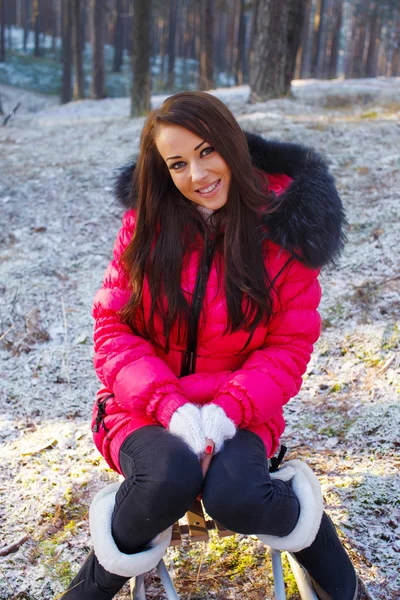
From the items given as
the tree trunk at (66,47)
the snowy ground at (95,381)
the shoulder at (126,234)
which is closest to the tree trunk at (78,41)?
the tree trunk at (66,47)

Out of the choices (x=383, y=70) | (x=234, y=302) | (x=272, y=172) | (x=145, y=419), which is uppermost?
(x=272, y=172)

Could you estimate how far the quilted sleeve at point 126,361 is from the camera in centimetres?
200

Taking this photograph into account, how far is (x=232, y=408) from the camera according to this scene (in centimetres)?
196

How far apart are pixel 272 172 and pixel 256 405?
1.07 m

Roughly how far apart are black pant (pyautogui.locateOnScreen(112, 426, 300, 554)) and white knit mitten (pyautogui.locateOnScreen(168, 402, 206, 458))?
23 mm

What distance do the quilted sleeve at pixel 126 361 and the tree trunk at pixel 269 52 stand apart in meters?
7.89

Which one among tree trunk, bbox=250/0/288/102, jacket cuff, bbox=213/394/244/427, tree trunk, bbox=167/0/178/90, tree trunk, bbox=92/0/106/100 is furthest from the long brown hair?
tree trunk, bbox=167/0/178/90

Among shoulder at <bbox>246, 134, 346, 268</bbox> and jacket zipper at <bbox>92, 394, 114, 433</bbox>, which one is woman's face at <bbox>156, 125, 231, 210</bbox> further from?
jacket zipper at <bbox>92, 394, 114, 433</bbox>

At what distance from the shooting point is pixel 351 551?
233cm

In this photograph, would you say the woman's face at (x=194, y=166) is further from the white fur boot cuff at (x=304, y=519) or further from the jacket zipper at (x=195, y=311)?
the white fur boot cuff at (x=304, y=519)

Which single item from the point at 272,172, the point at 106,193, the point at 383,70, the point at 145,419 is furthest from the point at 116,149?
the point at 383,70

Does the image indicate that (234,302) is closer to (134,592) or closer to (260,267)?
(260,267)

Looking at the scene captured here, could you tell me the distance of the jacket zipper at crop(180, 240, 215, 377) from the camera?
7.18 ft

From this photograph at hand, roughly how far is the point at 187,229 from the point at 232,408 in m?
0.75
